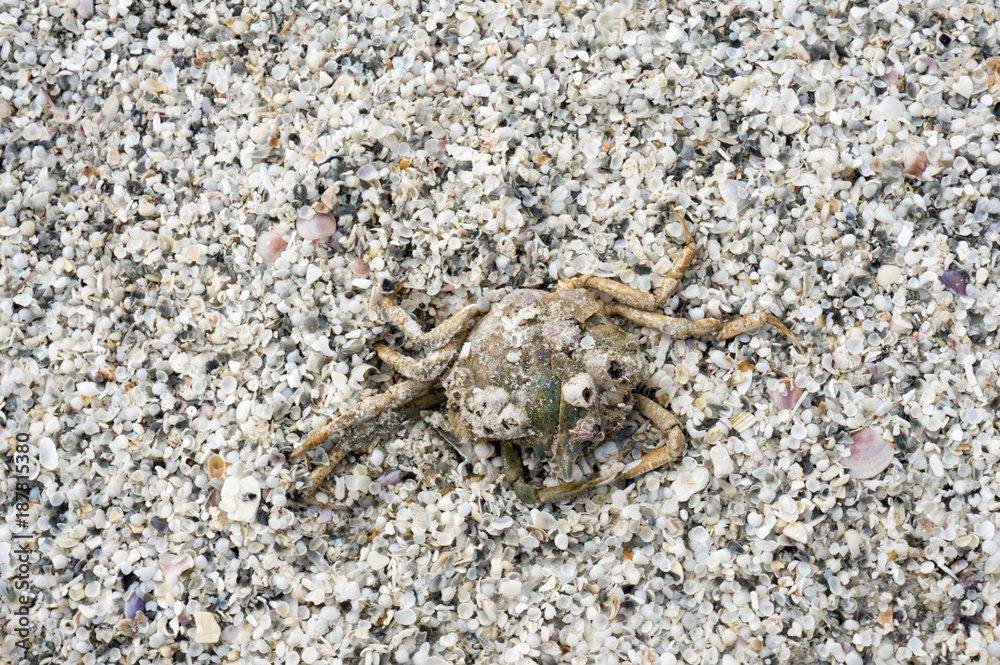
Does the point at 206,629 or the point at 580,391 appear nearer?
the point at 580,391

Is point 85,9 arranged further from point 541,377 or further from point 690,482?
point 690,482

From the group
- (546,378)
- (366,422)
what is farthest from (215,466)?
(546,378)

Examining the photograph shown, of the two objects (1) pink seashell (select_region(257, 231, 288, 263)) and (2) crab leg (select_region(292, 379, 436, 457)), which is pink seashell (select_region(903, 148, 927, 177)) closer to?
(2) crab leg (select_region(292, 379, 436, 457))

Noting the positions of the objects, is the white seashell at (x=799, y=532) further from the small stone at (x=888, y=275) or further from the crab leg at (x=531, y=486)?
the small stone at (x=888, y=275)

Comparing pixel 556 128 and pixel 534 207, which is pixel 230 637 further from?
pixel 556 128

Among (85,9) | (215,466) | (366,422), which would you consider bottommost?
(215,466)

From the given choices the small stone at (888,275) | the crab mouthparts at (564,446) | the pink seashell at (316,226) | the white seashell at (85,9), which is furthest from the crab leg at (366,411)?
the white seashell at (85,9)

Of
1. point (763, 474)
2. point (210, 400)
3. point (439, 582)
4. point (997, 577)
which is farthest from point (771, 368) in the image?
point (210, 400)
